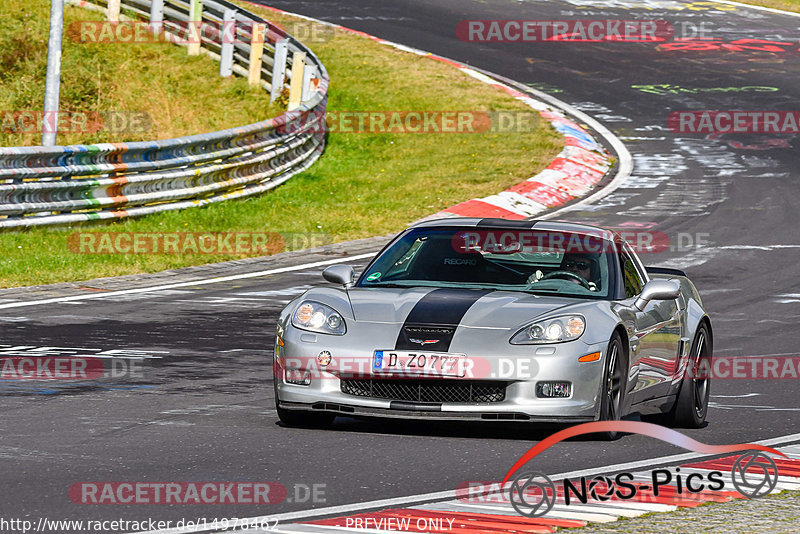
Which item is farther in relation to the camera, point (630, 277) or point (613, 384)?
point (630, 277)

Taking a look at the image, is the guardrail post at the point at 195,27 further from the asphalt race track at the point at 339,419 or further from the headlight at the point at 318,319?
the headlight at the point at 318,319

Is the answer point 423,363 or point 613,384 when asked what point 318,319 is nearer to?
point 423,363

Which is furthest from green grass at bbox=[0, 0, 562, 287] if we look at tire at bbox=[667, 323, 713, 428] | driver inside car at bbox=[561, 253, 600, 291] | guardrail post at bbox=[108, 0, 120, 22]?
tire at bbox=[667, 323, 713, 428]

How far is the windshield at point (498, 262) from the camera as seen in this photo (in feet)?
29.6

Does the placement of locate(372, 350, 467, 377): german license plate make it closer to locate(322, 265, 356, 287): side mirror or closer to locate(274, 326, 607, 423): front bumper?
locate(274, 326, 607, 423): front bumper

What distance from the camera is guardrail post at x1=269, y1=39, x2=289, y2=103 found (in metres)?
26.2

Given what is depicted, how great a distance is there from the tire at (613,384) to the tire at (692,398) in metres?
0.81

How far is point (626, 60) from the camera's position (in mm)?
34312

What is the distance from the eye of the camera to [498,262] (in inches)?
372

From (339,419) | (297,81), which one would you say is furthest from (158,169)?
(339,419)

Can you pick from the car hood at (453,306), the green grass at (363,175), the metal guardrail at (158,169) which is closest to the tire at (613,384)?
the car hood at (453,306)

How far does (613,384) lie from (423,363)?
118 centimetres

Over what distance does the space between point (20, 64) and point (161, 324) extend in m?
14.8

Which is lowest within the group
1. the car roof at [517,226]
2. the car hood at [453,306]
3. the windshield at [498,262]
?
the car hood at [453,306]
